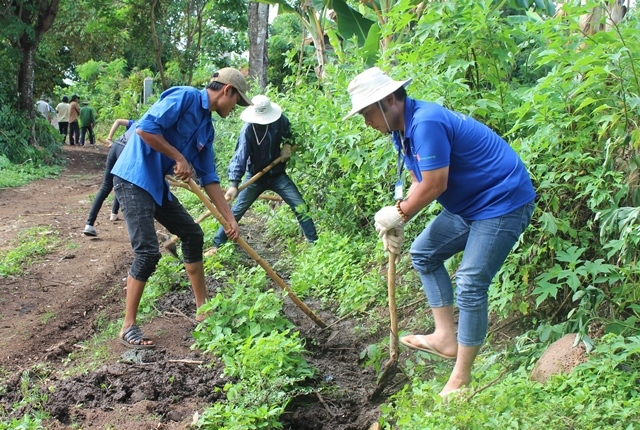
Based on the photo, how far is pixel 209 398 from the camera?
3965mm

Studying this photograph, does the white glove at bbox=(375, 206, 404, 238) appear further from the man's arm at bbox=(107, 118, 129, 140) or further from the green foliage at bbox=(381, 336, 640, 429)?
the man's arm at bbox=(107, 118, 129, 140)

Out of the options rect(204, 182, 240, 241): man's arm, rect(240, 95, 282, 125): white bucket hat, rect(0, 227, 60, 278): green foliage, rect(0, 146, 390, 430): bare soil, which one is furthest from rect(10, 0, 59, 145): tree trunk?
rect(204, 182, 240, 241): man's arm

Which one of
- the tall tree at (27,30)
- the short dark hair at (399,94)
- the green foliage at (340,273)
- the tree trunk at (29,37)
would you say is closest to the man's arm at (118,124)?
the green foliage at (340,273)

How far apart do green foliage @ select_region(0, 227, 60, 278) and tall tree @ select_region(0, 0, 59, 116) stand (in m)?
8.97

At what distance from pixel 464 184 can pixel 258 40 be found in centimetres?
1233

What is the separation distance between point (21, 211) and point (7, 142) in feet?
20.8

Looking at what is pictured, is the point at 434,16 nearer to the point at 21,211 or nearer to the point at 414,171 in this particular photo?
the point at 414,171

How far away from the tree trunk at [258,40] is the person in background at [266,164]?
7.47 m

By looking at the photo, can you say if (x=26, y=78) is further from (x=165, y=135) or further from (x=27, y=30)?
(x=165, y=135)

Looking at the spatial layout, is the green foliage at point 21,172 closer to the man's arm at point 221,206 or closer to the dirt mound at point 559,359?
the man's arm at point 221,206

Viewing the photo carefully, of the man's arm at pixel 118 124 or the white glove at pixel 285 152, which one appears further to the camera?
the man's arm at pixel 118 124

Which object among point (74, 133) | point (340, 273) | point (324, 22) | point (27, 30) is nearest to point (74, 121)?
point (74, 133)

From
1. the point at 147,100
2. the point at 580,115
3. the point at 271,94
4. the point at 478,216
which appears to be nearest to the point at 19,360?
the point at 478,216

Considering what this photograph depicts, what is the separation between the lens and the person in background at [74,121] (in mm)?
22219
